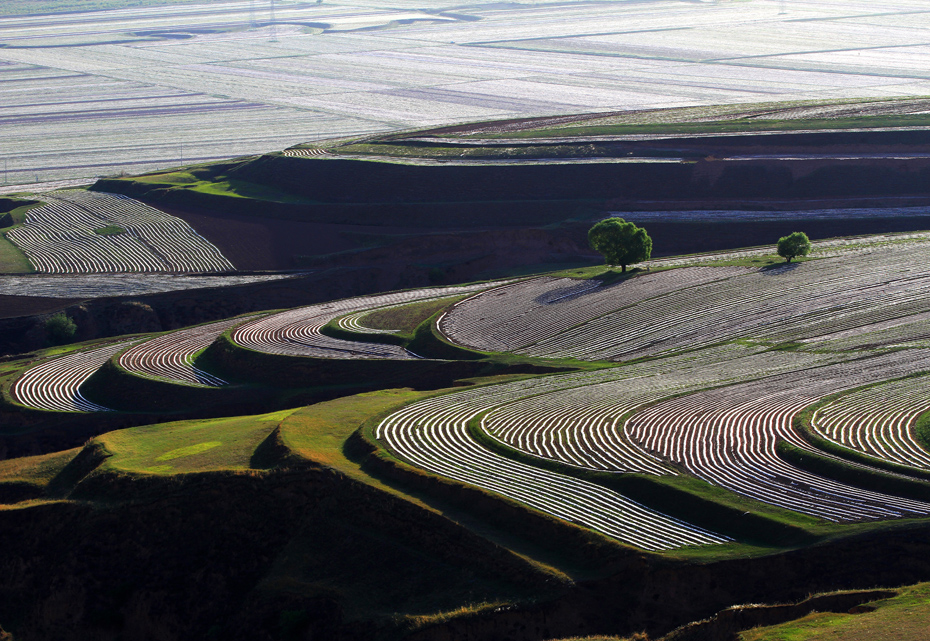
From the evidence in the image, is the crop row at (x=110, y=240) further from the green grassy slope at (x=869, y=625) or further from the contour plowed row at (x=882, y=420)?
the green grassy slope at (x=869, y=625)

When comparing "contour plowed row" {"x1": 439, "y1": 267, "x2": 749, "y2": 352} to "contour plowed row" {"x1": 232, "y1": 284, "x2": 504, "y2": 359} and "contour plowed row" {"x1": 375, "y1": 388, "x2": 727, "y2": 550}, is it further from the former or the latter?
"contour plowed row" {"x1": 375, "y1": 388, "x2": 727, "y2": 550}

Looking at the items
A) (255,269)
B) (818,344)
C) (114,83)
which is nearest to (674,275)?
(818,344)

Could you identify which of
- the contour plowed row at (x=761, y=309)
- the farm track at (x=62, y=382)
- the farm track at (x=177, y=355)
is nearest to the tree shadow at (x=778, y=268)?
the contour plowed row at (x=761, y=309)

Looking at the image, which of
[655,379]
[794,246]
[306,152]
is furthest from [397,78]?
[655,379]

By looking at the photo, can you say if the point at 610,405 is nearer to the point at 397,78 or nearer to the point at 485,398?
the point at 485,398

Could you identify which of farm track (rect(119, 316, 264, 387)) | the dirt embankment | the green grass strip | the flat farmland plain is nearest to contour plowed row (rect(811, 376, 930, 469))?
the green grass strip

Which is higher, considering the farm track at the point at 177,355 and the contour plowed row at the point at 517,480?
the contour plowed row at the point at 517,480
